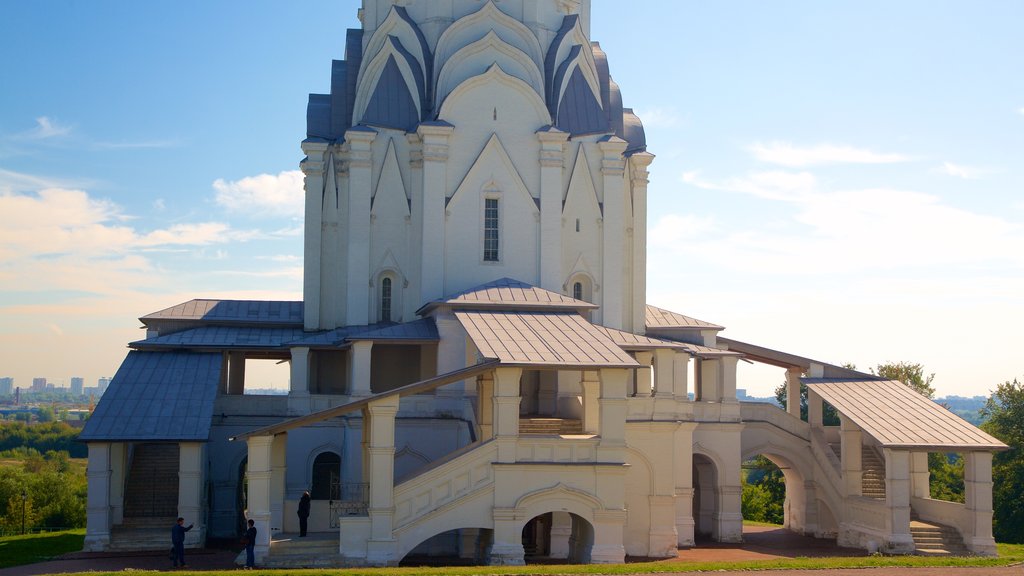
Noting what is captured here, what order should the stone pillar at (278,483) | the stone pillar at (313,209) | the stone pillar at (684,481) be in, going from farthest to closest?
the stone pillar at (313,209)
the stone pillar at (684,481)
the stone pillar at (278,483)

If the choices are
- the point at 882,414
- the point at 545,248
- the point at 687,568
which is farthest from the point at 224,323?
the point at 882,414

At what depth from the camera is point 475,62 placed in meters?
31.2

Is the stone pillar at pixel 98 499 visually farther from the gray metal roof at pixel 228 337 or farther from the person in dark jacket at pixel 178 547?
the gray metal roof at pixel 228 337

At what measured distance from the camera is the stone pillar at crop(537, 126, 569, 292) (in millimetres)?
30562

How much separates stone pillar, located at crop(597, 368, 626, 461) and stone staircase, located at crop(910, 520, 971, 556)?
27.7ft

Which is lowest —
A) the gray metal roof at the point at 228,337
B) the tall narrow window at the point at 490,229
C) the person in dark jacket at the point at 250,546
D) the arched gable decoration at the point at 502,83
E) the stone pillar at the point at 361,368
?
the person in dark jacket at the point at 250,546

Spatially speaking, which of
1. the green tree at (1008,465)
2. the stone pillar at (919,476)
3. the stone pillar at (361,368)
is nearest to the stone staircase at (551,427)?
the stone pillar at (361,368)

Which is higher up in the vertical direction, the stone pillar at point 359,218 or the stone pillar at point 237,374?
the stone pillar at point 359,218

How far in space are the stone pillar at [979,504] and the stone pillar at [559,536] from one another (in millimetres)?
9648

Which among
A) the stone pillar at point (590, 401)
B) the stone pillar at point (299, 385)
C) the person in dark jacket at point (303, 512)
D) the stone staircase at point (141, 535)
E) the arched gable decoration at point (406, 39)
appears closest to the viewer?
the person in dark jacket at point (303, 512)

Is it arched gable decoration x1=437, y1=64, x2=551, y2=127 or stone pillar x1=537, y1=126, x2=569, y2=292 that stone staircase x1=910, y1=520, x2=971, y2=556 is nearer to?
stone pillar x1=537, y1=126, x2=569, y2=292

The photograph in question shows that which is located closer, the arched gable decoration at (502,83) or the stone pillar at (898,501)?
the stone pillar at (898,501)

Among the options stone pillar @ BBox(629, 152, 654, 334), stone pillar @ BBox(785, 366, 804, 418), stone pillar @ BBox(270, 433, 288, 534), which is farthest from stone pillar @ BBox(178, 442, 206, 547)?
stone pillar @ BBox(785, 366, 804, 418)

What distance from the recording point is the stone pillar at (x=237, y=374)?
105 feet
